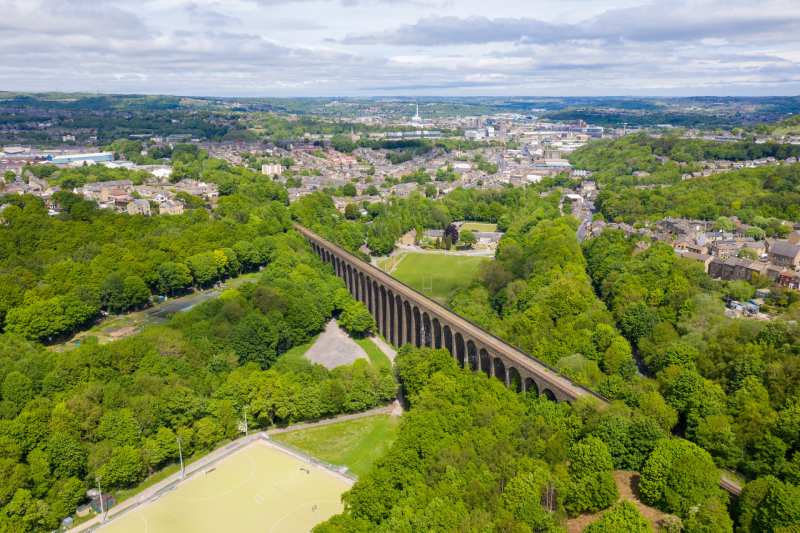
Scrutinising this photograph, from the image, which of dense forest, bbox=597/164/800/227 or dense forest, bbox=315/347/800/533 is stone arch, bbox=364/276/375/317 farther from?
dense forest, bbox=597/164/800/227

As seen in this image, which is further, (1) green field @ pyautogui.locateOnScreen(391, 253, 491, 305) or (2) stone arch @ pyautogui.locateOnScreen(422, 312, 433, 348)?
(1) green field @ pyautogui.locateOnScreen(391, 253, 491, 305)

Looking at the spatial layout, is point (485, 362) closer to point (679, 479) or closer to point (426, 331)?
point (426, 331)

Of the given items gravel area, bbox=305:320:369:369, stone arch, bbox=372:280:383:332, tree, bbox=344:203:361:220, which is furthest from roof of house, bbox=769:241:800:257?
tree, bbox=344:203:361:220

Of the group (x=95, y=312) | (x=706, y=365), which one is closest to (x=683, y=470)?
(x=706, y=365)

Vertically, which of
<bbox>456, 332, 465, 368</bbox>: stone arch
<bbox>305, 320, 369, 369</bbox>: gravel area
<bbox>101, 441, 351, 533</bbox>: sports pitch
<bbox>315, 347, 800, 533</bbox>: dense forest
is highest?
<bbox>315, 347, 800, 533</bbox>: dense forest

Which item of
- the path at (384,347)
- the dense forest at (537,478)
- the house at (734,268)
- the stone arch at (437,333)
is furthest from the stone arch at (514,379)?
the house at (734,268)

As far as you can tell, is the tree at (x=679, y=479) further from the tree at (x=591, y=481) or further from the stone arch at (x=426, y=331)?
the stone arch at (x=426, y=331)

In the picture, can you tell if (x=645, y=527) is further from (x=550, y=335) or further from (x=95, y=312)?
(x=95, y=312)
